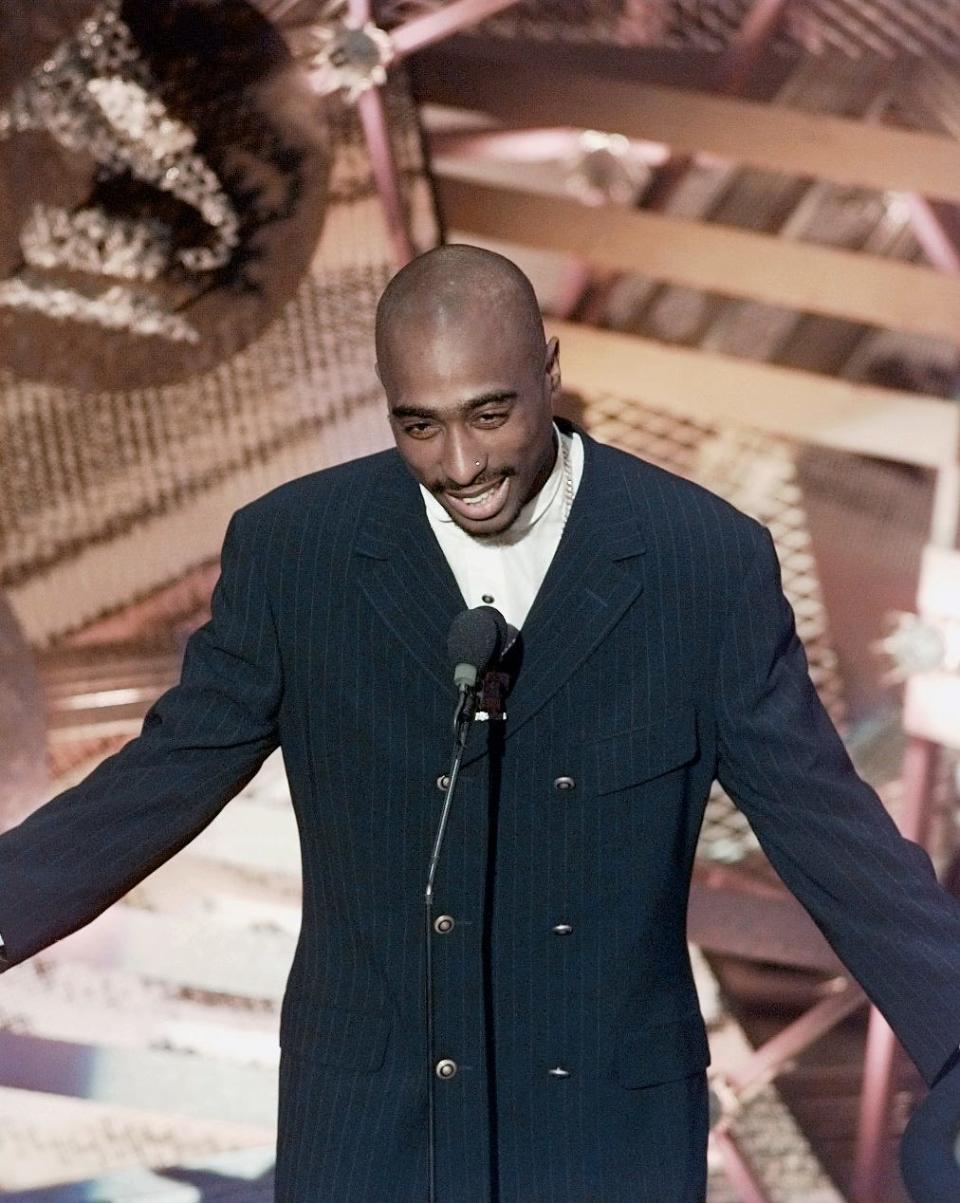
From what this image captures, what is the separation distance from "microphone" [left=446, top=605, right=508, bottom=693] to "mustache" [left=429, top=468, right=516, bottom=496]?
143 millimetres

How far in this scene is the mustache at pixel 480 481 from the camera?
1.56m

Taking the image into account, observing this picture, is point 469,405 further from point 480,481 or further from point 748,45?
point 748,45

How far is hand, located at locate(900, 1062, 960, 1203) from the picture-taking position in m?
1.25

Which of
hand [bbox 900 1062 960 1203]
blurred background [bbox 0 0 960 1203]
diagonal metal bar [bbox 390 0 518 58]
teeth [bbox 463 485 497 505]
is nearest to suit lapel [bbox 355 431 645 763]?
teeth [bbox 463 485 497 505]

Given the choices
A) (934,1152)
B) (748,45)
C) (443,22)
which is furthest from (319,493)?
(748,45)

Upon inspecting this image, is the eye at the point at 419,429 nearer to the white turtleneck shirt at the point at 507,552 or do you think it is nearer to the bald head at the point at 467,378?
the bald head at the point at 467,378

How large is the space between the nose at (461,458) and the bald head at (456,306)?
82mm

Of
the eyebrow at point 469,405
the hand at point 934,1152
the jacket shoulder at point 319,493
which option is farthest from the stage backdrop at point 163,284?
the hand at point 934,1152

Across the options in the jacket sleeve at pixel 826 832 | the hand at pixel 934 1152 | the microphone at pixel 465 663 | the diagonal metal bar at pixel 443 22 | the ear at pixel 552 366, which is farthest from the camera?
the diagonal metal bar at pixel 443 22

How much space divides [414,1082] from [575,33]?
5.86 feet

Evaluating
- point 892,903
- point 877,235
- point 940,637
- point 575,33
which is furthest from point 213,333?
point 892,903

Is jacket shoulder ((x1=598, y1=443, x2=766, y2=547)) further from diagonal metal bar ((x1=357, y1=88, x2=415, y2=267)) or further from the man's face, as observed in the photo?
diagonal metal bar ((x1=357, y1=88, x2=415, y2=267))

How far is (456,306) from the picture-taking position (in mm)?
1538

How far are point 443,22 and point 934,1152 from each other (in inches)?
80.7
